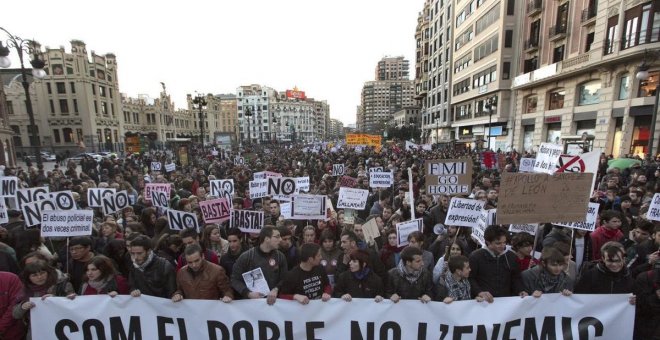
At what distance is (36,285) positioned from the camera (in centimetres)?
377

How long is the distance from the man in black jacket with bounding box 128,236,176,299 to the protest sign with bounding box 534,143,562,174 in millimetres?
7205

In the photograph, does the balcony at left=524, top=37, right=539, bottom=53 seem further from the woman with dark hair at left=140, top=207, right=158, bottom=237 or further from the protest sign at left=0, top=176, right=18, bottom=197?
the protest sign at left=0, top=176, right=18, bottom=197

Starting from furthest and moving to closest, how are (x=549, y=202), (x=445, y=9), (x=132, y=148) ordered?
(x=445, y=9) < (x=132, y=148) < (x=549, y=202)

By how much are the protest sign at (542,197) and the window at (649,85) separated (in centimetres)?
2251

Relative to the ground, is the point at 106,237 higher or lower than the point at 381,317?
higher

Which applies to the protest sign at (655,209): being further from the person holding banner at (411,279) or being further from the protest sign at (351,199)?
the protest sign at (351,199)

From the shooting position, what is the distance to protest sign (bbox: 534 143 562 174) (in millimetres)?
6818

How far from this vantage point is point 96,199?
7.89 meters

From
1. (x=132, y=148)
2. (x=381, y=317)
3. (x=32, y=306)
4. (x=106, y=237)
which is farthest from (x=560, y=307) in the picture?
(x=132, y=148)

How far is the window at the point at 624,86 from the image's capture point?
826 inches

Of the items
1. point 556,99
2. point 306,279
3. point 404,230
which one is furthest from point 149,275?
point 556,99

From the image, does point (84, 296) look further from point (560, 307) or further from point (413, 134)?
point (413, 134)

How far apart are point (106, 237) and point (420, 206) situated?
6.15 metres

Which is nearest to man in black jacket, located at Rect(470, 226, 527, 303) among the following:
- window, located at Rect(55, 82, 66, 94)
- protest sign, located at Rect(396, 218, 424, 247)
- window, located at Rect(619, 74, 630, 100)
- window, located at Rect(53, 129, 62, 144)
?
protest sign, located at Rect(396, 218, 424, 247)
